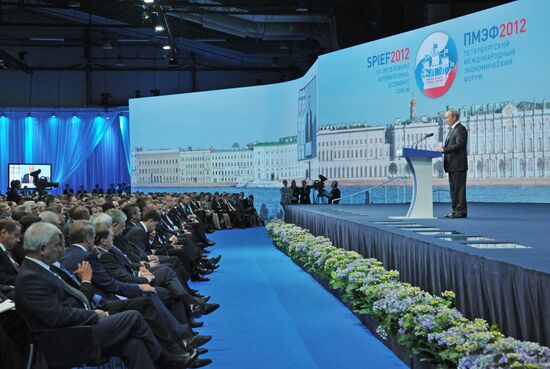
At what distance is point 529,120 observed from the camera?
1180 centimetres

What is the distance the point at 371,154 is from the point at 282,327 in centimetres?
998

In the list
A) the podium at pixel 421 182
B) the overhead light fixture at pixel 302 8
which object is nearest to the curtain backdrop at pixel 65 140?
the overhead light fixture at pixel 302 8

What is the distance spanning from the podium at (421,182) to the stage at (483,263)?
81 cm

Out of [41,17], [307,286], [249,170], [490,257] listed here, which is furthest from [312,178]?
[490,257]

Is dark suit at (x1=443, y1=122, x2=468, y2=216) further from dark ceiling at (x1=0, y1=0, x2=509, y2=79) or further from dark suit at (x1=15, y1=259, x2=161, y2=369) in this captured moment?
dark ceiling at (x1=0, y1=0, x2=509, y2=79)

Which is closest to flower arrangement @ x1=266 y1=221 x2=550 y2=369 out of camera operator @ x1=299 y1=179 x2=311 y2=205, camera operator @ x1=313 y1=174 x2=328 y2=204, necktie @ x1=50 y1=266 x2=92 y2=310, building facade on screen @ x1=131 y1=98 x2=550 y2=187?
necktie @ x1=50 y1=266 x2=92 y2=310

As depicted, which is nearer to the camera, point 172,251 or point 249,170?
point 172,251

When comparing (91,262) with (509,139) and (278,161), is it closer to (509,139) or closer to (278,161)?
(509,139)

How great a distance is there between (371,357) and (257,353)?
778mm

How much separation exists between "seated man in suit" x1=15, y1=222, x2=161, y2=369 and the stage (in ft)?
5.38

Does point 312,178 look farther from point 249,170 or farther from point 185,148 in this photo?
point 185,148

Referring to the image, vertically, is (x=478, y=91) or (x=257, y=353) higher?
(x=478, y=91)

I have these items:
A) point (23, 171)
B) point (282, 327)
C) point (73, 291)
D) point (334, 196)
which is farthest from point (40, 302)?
point (23, 171)

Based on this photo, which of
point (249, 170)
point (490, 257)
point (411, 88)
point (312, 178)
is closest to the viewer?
point (490, 257)
